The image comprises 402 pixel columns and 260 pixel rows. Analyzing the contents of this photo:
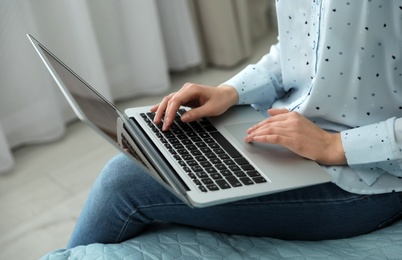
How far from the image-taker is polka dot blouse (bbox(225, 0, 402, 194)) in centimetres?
91

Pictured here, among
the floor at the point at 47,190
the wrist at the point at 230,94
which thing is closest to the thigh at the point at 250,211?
the wrist at the point at 230,94

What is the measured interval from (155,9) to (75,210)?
89cm

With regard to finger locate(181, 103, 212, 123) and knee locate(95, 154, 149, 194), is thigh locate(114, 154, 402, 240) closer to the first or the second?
knee locate(95, 154, 149, 194)

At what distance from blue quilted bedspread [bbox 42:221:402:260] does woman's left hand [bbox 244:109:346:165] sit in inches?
5.7

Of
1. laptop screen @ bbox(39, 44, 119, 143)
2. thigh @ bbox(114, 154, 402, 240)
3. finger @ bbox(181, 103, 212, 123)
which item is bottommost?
thigh @ bbox(114, 154, 402, 240)

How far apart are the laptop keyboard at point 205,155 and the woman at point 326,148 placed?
1.0 inches

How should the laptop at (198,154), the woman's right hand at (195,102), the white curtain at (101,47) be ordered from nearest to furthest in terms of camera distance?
the laptop at (198,154)
the woman's right hand at (195,102)
the white curtain at (101,47)

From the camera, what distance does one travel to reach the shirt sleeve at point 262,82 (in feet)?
3.73

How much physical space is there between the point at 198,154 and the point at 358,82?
0.96ft

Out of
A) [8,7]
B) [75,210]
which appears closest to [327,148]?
[75,210]

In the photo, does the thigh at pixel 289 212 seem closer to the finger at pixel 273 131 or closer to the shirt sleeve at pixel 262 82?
the finger at pixel 273 131

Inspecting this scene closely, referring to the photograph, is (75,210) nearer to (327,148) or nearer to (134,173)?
(134,173)

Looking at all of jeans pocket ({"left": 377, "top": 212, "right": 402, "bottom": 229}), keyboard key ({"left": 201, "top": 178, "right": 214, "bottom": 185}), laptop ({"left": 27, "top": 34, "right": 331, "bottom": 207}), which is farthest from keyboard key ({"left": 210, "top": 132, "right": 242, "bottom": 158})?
jeans pocket ({"left": 377, "top": 212, "right": 402, "bottom": 229})

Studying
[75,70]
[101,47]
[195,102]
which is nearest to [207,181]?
[195,102]
